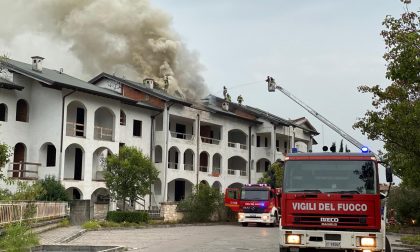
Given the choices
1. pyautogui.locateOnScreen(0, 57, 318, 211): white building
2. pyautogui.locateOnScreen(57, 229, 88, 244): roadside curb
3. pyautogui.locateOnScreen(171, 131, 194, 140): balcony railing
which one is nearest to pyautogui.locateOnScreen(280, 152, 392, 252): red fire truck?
pyautogui.locateOnScreen(57, 229, 88, 244): roadside curb

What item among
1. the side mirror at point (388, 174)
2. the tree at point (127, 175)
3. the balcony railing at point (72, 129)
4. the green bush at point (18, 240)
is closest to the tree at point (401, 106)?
the side mirror at point (388, 174)

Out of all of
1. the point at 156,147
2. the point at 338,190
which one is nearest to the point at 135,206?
the point at 156,147

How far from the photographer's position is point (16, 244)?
9727mm

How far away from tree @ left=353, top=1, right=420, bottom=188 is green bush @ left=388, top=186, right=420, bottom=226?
878 cm

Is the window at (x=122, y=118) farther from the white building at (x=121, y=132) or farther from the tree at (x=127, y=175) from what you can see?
the tree at (x=127, y=175)

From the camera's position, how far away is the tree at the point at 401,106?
13.0 meters

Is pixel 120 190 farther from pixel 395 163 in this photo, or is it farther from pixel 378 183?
pixel 378 183

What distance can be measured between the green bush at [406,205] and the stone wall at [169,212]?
13565mm

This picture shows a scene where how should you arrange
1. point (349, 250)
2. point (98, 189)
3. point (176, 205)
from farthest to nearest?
1. point (98, 189)
2. point (176, 205)
3. point (349, 250)

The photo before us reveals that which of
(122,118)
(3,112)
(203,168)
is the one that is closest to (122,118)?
(122,118)

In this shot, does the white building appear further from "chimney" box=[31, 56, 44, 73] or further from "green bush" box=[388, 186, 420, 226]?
Answer: "green bush" box=[388, 186, 420, 226]

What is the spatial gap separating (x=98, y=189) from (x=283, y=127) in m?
24.4

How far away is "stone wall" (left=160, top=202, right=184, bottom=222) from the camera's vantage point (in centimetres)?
3450

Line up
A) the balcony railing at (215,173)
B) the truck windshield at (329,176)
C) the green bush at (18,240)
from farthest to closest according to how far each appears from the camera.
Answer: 1. the balcony railing at (215,173)
2. the truck windshield at (329,176)
3. the green bush at (18,240)
